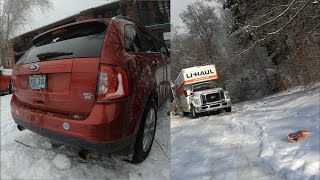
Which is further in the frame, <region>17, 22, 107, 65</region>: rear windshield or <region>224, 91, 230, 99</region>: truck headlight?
<region>224, 91, 230, 99</region>: truck headlight

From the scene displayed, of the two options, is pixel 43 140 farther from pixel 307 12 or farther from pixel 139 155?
pixel 307 12

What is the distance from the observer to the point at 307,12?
104 cm

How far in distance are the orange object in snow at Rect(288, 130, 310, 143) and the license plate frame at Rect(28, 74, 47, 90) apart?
2.67ft

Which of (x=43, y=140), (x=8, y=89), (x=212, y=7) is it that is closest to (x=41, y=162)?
(x=43, y=140)

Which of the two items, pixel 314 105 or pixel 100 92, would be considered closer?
pixel 100 92

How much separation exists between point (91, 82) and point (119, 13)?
0.55 feet

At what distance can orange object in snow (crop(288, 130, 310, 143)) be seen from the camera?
1.07 m

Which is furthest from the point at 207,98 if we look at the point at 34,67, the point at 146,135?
the point at 34,67

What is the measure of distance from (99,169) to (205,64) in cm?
39

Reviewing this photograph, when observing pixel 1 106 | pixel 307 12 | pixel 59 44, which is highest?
pixel 307 12

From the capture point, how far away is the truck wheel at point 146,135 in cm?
82

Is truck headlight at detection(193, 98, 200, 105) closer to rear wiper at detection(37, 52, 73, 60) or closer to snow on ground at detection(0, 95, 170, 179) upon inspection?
snow on ground at detection(0, 95, 170, 179)

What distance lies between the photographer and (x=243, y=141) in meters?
1.01

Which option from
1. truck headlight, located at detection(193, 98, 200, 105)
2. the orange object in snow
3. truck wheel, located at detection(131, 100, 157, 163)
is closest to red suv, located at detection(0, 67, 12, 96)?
truck wheel, located at detection(131, 100, 157, 163)
